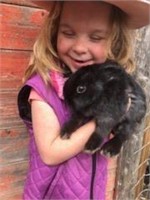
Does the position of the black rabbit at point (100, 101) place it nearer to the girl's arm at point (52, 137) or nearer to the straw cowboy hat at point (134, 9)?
the girl's arm at point (52, 137)

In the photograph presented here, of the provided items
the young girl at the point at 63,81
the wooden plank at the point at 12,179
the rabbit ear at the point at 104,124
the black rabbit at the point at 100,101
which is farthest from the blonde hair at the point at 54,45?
the wooden plank at the point at 12,179

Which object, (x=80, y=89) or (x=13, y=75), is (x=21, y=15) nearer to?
(x=13, y=75)

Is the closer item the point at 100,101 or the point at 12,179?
the point at 100,101

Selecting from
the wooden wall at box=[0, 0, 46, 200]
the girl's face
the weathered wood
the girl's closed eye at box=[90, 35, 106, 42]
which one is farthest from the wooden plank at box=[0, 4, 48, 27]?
the weathered wood

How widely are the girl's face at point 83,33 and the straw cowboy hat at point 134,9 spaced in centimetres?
8

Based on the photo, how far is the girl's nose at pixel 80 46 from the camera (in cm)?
136

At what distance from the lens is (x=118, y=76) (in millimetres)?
1359

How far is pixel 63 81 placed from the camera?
1403mm

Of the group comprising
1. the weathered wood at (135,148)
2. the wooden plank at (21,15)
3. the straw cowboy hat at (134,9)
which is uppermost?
the straw cowboy hat at (134,9)

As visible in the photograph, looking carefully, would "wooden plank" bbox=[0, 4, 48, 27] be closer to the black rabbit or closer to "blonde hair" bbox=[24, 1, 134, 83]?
"blonde hair" bbox=[24, 1, 134, 83]

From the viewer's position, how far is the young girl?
134cm

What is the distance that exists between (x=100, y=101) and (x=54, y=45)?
31 centimetres

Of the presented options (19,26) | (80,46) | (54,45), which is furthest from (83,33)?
(19,26)

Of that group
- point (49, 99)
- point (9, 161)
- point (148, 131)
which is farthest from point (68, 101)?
point (148, 131)
